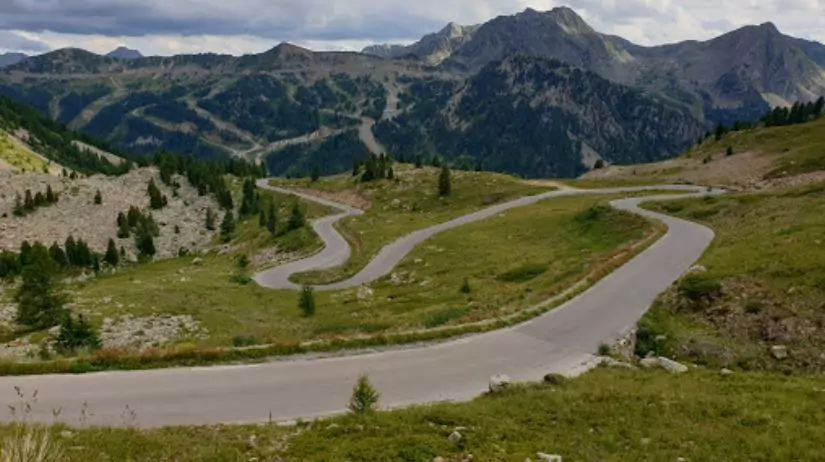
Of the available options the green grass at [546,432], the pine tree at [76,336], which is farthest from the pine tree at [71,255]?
the green grass at [546,432]

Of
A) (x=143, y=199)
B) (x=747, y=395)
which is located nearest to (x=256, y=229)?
(x=143, y=199)

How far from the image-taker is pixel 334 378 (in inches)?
821

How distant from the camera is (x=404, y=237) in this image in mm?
72625

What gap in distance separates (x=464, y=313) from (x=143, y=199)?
118822mm

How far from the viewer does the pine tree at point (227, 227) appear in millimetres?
113875

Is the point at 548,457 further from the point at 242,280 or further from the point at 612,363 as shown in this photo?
the point at 242,280

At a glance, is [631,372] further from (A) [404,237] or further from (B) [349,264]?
(A) [404,237]

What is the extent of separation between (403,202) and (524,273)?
64.7 meters

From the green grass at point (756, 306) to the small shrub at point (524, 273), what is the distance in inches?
458

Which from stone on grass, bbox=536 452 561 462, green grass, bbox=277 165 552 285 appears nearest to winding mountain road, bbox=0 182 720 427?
stone on grass, bbox=536 452 561 462

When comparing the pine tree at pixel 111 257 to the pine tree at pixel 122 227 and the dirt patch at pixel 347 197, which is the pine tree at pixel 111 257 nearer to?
the pine tree at pixel 122 227

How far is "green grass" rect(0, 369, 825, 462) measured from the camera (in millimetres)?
13875

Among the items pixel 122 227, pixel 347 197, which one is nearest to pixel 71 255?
pixel 122 227

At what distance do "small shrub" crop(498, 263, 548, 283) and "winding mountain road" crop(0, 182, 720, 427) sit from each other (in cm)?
1090
